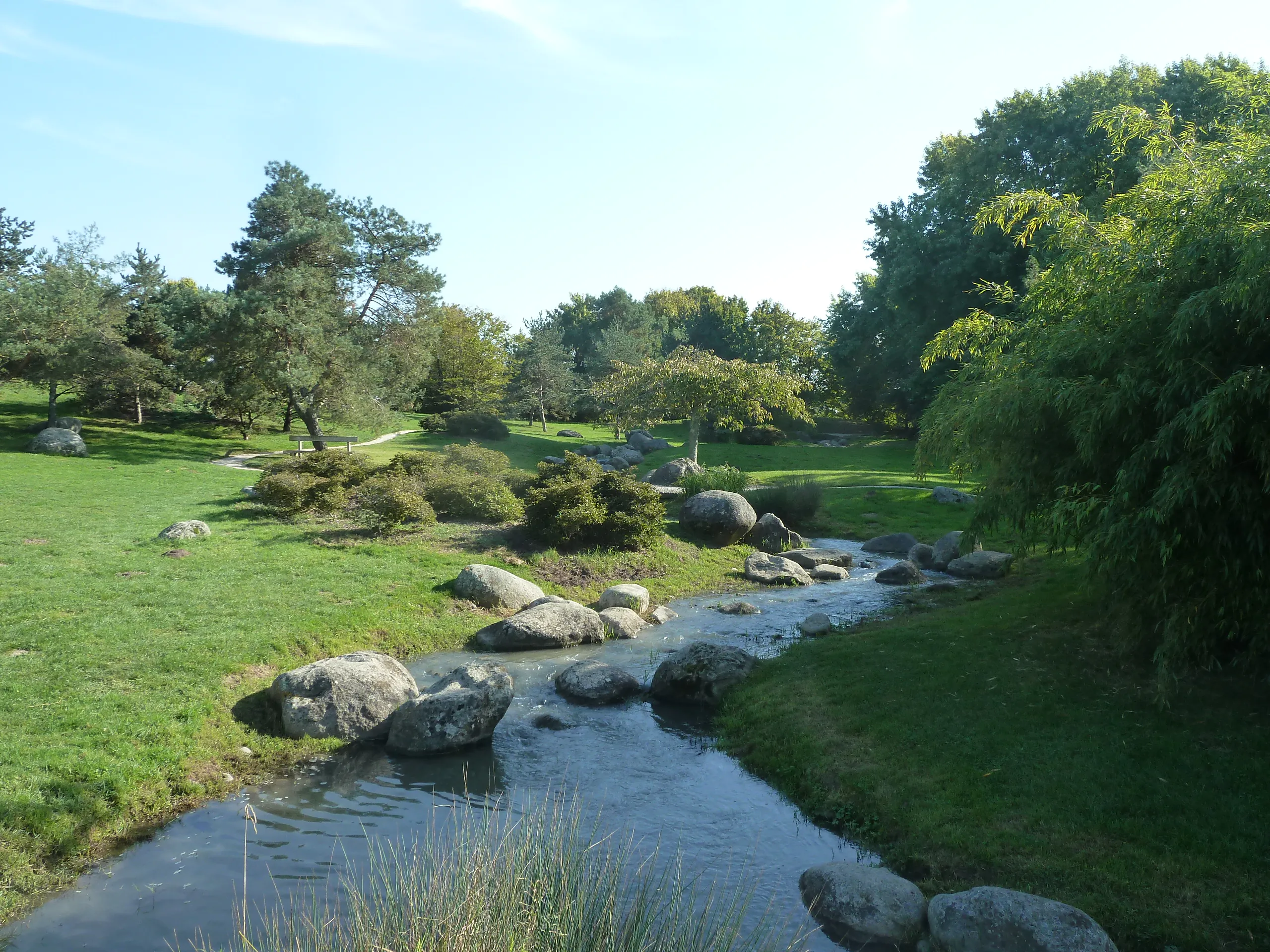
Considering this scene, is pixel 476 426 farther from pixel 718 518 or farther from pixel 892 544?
pixel 892 544

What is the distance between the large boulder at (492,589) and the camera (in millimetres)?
15914

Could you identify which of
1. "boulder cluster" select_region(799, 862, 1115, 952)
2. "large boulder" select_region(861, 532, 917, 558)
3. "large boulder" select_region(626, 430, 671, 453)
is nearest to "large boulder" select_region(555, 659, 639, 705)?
"boulder cluster" select_region(799, 862, 1115, 952)

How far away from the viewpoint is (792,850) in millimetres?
8008

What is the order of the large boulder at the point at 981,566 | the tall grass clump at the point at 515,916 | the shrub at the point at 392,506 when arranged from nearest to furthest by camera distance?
the tall grass clump at the point at 515,916, the shrub at the point at 392,506, the large boulder at the point at 981,566

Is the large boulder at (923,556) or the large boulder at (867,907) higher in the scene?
the large boulder at (923,556)

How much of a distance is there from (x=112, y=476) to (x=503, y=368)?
32.3 meters

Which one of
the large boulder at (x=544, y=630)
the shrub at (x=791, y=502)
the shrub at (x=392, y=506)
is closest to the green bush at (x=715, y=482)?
the shrub at (x=791, y=502)

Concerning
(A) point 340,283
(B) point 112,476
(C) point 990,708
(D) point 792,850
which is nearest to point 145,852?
(D) point 792,850

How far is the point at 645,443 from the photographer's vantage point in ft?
161

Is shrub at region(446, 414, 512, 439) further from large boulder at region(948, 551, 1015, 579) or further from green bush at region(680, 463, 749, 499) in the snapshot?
large boulder at region(948, 551, 1015, 579)

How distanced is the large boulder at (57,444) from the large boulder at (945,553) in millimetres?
29340

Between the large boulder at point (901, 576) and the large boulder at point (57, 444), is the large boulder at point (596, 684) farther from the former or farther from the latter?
the large boulder at point (57, 444)

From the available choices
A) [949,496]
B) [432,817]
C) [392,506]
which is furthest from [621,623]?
[949,496]

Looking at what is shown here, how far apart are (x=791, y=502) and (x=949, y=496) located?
644 centimetres
